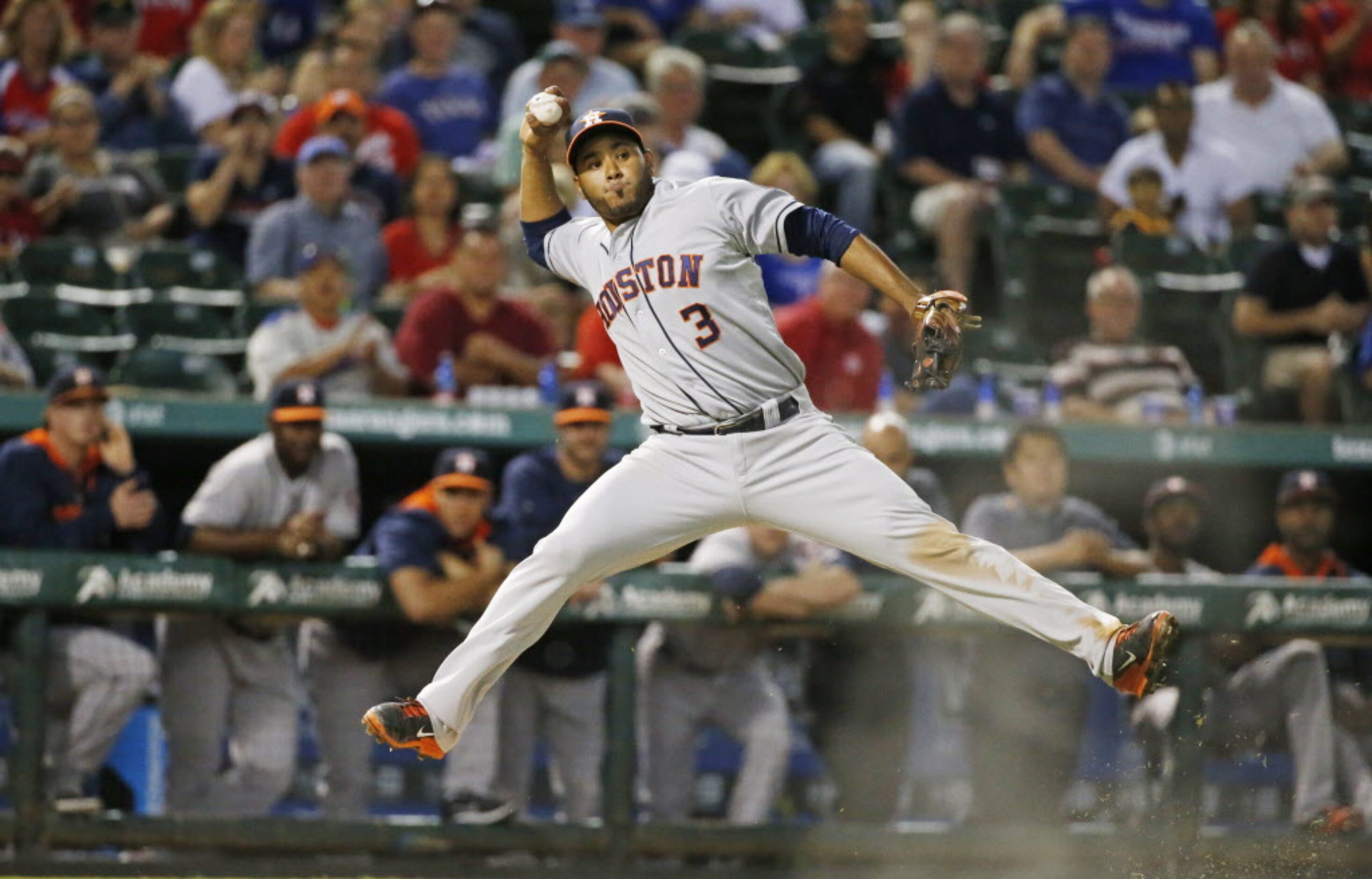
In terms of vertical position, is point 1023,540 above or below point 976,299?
below

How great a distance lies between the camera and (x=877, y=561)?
4680 mm

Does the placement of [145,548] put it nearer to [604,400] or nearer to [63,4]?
[604,400]

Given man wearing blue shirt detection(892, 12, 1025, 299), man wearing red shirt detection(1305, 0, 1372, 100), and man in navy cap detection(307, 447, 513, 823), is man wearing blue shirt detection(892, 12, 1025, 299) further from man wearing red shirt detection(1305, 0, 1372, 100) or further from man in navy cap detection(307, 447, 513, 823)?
man in navy cap detection(307, 447, 513, 823)

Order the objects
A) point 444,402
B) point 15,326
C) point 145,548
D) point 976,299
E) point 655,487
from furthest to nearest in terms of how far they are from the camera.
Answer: point 976,299
point 15,326
point 444,402
point 145,548
point 655,487

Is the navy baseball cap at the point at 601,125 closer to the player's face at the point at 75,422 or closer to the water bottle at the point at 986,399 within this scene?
the player's face at the point at 75,422

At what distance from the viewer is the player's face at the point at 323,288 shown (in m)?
7.62

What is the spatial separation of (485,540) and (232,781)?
1186 mm

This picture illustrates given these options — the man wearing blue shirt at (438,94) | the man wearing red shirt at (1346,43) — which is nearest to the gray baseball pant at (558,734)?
the man wearing blue shirt at (438,94)

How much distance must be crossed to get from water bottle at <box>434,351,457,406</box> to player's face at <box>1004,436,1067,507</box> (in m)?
2.24

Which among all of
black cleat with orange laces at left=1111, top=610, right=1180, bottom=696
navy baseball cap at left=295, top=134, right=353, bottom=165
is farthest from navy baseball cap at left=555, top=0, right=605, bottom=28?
black cleat with orange laces at left=1111, top=610, right=1180, bottom=696

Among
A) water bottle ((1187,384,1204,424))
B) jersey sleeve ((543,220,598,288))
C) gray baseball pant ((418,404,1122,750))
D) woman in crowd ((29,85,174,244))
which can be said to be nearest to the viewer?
gray baseball pant ((418,404,1122,750))

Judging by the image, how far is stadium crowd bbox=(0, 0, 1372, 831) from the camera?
20.5 ft

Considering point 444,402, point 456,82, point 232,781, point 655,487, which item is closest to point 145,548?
point 232,781

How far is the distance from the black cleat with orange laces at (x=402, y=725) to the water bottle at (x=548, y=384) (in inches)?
118
